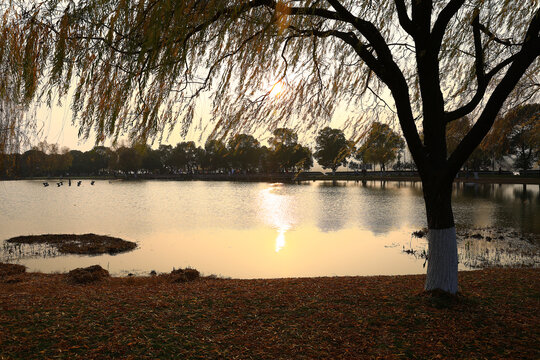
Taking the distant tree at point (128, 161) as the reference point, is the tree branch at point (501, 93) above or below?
below

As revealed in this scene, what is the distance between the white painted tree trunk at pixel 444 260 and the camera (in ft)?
21.3

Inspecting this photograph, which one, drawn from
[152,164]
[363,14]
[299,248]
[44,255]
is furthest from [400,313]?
[152,164]

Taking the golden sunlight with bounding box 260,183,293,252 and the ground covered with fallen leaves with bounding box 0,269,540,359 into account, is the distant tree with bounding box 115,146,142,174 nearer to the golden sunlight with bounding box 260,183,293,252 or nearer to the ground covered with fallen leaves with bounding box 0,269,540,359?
the golden sunlight with bounding box 260,183,293,252

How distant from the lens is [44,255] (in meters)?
16.6

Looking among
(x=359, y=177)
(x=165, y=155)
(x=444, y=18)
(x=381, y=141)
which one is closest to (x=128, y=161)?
(x=165, y=155)

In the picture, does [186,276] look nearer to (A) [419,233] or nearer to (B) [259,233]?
(B) [259,233]

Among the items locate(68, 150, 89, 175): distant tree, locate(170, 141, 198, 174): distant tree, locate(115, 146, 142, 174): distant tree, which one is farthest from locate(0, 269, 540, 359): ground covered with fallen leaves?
locate(68, 150, 89, 175): distant tree

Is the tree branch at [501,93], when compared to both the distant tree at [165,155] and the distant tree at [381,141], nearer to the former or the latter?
the distant tree at [381,141]

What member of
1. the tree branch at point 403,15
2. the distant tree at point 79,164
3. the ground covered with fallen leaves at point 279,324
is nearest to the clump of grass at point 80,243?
the ground covered with fallen leaves at point 279,324

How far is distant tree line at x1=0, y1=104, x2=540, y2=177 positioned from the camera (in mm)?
7145

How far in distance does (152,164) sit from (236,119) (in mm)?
145804

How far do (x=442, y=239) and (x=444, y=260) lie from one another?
0.39m

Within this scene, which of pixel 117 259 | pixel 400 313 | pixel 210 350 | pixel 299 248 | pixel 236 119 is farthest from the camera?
pixel 299 248

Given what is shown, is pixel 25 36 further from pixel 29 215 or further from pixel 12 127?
pixel 29 215
